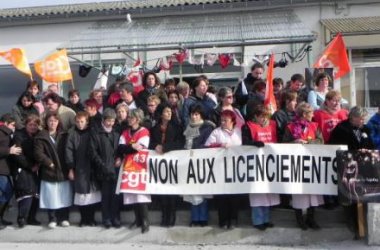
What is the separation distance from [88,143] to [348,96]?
7.29 metres

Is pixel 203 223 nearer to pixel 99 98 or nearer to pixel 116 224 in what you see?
pixel 116 224

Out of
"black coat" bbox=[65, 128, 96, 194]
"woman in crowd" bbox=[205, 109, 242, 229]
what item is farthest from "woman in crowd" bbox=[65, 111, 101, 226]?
"woman in crowd" bbox=[205, 109, 242, 229]

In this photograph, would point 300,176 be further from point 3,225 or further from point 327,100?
point 3,225

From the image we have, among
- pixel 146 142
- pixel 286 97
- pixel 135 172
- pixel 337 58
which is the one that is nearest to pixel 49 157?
pixel 135 172

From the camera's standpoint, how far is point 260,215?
725 centimetres

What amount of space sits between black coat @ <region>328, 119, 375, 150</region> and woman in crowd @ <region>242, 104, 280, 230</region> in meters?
0.78

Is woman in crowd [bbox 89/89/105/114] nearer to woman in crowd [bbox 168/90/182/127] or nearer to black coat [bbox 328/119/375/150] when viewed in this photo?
woman in crowd [bbox 168/90/182/127]

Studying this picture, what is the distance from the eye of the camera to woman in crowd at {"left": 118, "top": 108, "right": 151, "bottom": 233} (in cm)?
748

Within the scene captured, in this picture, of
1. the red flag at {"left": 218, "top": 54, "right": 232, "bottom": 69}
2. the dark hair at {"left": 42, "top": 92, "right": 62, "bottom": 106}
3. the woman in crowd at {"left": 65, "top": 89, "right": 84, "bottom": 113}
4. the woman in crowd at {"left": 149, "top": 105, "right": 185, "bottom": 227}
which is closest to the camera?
the woman in crowd at {"left": 149, "top": 105, "right": 185, "bottom": 227}

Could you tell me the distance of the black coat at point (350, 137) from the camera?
23.1 feet

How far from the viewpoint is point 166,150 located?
7.56 m

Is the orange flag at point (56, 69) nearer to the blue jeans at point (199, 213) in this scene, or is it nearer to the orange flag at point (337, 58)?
the blue jeans at point (199, 213)

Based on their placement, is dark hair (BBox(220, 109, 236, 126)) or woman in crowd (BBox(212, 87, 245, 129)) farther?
woman in crowd (BBox(212, 87, 245, 129))

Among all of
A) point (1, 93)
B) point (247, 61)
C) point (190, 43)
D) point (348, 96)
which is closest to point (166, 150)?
point (190, 43)
